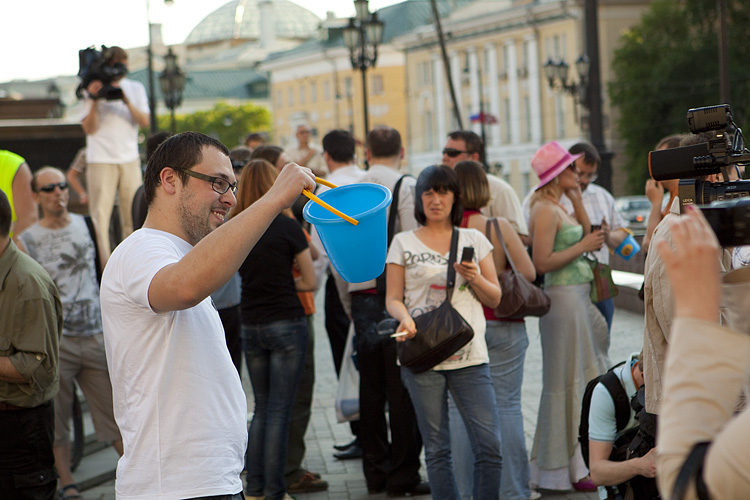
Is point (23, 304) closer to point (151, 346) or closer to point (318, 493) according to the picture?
point (151, 346)

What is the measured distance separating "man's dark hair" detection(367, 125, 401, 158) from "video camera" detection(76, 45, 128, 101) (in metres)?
2.71

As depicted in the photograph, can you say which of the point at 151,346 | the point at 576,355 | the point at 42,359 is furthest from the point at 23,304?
the point at 576,355

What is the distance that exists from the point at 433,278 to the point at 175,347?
254 cm

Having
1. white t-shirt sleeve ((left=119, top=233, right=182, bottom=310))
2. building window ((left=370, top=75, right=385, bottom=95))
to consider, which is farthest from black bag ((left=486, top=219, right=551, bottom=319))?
building window ((left=370, top=75, right=385, bottom=95))

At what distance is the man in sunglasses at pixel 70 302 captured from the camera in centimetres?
632

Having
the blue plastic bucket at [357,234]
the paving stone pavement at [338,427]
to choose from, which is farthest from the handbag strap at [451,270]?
the paving stone pavement at [338,427]

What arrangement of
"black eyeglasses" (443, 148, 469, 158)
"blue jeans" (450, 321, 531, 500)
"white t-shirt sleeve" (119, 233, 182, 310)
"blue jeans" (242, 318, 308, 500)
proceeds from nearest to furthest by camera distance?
"white t-shirt sleeve" (119, 233, 182, 310) < "blue jeans" (450, 321, 531, 500) < "blue jeans" (242, 318, 308, 500) < "black eyeglasses" (443, 148, 469, 158)

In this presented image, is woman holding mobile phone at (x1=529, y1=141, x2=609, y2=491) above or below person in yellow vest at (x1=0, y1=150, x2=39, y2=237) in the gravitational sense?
below

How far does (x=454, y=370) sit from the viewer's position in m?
5.13

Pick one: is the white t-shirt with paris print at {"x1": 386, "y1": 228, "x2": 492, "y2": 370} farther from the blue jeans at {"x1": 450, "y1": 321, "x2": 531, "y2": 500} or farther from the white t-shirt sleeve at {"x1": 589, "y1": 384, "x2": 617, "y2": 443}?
the white t-shirt sleeve at {"x1": 589, "y1": 384, "x2": 617, "y2": 443}

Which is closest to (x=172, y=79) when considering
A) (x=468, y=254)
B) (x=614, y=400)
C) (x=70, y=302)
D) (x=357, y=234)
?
(x=70, y=302)

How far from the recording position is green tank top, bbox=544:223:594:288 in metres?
6.18

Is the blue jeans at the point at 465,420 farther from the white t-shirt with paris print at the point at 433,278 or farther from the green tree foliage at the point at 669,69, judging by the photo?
the green tree foliage at the point at 669,69

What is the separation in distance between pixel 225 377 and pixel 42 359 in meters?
1.70
